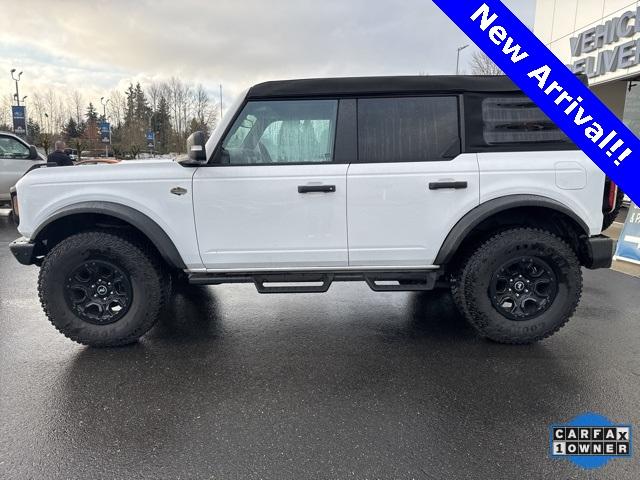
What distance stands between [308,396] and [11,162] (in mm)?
10251

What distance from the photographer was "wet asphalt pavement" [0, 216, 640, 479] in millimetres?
2111

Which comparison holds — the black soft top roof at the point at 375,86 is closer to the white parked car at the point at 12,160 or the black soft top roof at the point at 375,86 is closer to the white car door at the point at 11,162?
the white parked car at the point at 12,160

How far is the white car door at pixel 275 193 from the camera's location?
320cm

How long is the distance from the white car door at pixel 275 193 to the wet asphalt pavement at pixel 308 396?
2.53 ft

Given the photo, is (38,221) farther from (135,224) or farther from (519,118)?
(519,118)

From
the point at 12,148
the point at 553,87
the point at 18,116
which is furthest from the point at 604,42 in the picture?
the point at 18,116

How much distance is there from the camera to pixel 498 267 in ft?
10.6

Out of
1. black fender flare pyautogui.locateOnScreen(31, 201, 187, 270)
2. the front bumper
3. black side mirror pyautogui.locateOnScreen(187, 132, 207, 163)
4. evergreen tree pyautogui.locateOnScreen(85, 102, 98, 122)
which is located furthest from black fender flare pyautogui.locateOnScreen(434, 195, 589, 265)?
evergreen tree pyautogui.locateOnScreen(85, 102, 98, 122)

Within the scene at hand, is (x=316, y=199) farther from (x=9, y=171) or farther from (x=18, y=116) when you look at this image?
(x=18, y=116)

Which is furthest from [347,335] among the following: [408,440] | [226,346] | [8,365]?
[8,365]

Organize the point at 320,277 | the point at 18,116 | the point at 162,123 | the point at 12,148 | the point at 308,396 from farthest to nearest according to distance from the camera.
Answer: the point at 162,123, the point at 18,116, the point at 12,148, the point at 320,277, the point at 308,396

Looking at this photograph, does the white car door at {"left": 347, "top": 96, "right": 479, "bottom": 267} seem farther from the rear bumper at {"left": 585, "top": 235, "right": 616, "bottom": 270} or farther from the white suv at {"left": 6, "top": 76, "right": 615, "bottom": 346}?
the rear bumper at {"left": 585, "top": 235, "right": 616, "bottom": 270}

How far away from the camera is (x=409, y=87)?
3.30 m

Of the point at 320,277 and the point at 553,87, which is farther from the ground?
the point at 553,87
